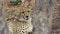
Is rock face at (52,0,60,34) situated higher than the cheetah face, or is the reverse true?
the cheetah face

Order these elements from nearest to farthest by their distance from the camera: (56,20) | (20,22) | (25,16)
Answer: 1. (25,16)
2. (20,22)
3. (56,20)

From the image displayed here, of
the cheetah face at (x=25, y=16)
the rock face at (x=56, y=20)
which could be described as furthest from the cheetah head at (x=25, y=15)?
the rock face at (x=56, y=20)

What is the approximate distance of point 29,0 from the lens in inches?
94.0

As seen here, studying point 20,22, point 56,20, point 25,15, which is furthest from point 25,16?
point 56,20

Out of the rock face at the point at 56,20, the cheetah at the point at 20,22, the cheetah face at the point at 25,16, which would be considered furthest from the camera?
the rock face at the point at 56,20

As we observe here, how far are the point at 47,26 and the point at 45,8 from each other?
14 cm

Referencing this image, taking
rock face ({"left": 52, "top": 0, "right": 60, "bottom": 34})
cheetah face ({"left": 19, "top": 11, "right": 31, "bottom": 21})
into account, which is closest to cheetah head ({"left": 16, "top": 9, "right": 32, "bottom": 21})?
cheetah face ({"left": 19, "top": 11, "right": 31, "bottom": 21})

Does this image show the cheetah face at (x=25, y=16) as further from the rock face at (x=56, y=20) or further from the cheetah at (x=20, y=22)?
the rock face at (x=56, y=20)

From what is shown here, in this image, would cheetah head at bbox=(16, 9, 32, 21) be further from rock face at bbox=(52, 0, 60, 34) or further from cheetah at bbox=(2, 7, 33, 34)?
rock face at bbox=(52, 0, 60, 34)

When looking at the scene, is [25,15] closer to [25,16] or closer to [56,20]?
[25,16]

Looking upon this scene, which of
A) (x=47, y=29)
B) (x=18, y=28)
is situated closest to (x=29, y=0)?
(x=18, y=28)

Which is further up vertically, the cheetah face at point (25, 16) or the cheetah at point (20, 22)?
the cheetah face at point (25, 16)

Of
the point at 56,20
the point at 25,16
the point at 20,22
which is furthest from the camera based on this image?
the point at 56,20

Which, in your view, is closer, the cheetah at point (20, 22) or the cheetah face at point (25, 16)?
the cheetah face at point (25, 16)
